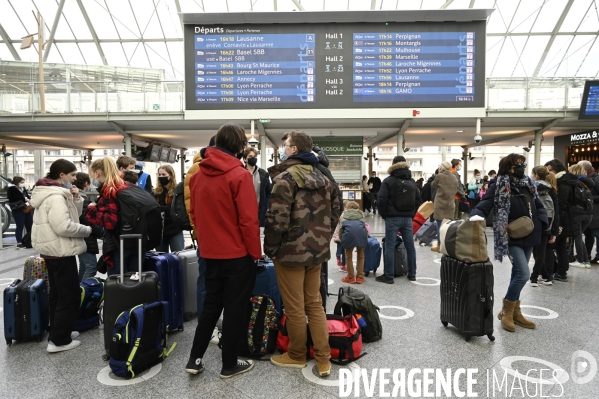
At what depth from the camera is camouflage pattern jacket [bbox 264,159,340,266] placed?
8.89 feet

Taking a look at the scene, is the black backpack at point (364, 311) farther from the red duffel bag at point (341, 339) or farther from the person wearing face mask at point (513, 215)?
the person wearing face mask at point (513, 215)

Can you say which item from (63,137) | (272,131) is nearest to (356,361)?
(272,131)

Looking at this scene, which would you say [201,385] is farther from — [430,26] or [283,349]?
[430,26]

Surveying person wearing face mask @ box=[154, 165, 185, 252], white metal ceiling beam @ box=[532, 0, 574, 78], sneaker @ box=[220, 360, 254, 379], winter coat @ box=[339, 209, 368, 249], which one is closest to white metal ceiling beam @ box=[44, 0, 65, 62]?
person wearing face mask @ box=[154, 165, 185, 252]

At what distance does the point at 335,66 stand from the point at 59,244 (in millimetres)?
9366

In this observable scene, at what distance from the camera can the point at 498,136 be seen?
1709cm

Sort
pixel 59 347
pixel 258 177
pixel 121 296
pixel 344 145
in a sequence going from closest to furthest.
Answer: pixel 121 296 → pixel 59 347 → pixel 258 177 → pixel 344 145

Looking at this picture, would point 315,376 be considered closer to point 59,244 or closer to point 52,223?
point 59,244

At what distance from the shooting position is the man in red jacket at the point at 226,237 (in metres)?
2.68

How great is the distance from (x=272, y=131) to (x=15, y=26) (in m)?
19.0

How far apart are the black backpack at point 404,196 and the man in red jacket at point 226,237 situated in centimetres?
300

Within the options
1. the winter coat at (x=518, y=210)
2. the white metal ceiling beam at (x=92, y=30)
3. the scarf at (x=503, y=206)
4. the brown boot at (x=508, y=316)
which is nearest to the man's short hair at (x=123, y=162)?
the winter coat at (x=518, y=210)

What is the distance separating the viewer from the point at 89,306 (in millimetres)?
3707

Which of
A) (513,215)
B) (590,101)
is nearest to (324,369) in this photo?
(513,215)
